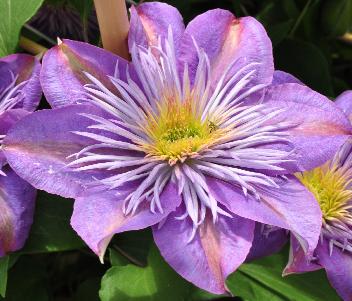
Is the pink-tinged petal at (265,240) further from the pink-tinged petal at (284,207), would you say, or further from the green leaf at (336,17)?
the green leaf at (336,17)

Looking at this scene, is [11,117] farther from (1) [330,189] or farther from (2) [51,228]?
(1) [330,189]

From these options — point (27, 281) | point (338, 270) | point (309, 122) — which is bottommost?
point (27, 281)

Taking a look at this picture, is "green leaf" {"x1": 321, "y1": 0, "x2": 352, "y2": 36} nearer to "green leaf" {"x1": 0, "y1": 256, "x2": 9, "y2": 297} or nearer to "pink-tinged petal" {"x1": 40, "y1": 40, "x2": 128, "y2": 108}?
"pink-tinged petal" {"x1": 40, "y1": 40, "x2": 128, "y2": 108}

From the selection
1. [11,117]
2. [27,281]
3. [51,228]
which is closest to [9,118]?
[11,117]

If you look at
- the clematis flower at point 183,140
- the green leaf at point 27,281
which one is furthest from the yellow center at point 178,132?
the green leaf at point 27,281

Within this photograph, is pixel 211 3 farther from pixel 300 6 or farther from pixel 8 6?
pixel 8 6

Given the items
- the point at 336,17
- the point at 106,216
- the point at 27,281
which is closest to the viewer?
the point at 106,216

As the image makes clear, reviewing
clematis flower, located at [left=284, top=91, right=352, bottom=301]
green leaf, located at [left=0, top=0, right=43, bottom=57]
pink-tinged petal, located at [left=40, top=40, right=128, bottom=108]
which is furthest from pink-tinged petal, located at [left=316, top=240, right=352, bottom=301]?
green leaf, located at [left=0, top=0, right=43, bottom=57]
